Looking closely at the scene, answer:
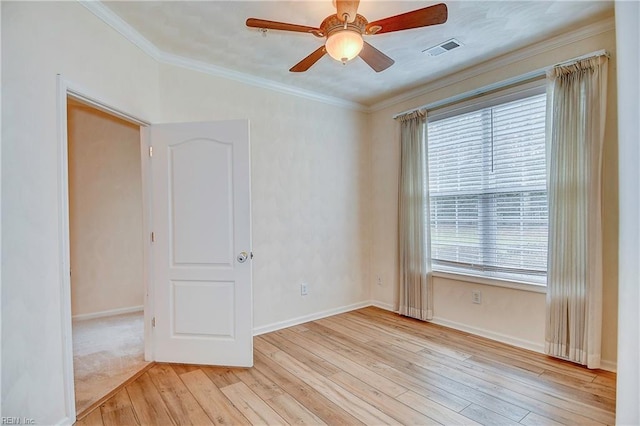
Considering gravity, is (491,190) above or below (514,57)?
below

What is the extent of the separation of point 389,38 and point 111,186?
3961 mm

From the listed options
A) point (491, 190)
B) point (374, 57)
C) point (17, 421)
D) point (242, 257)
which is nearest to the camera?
point (17, 421)

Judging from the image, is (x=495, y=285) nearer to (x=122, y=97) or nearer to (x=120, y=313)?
(x=122, y=97)

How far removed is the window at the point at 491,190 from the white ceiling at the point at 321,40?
576 millimetres

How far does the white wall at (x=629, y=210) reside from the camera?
5.51ft

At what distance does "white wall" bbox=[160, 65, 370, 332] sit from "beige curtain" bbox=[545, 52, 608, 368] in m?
2.24

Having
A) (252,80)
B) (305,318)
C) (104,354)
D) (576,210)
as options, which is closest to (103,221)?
(104,354)

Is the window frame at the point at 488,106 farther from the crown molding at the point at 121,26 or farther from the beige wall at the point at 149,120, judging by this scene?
the crown molding at the point at 121,26

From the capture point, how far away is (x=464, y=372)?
2.58m

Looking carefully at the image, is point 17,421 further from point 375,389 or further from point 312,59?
point 312,59

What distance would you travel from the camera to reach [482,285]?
3.31 meters

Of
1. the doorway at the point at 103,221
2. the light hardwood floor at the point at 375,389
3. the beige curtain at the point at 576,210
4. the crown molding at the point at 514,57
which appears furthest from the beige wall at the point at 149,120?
the beige curtain at the point at 576,210

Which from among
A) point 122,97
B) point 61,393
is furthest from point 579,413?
point 122,97

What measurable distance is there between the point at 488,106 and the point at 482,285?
182cm
